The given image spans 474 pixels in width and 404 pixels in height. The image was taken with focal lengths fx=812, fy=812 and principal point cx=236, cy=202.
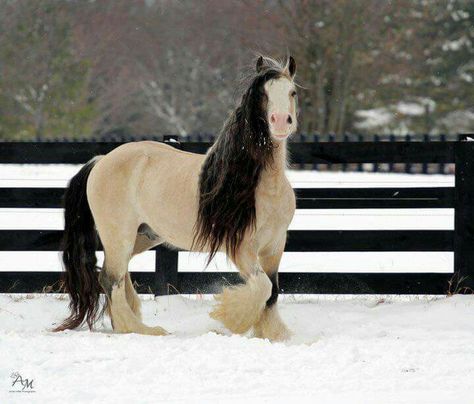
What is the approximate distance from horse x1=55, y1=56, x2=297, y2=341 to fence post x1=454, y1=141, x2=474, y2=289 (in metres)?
2.01

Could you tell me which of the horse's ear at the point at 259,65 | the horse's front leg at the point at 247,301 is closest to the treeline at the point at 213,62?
the horse's ear at the point at 259,65

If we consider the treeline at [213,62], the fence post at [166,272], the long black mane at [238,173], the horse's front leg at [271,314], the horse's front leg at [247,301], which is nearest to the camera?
the horse's front leg at [247,301]

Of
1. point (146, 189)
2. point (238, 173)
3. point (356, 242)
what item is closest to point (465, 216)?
point (356, 242)

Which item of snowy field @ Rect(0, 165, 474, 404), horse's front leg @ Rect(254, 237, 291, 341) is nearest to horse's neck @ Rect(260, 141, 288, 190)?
horse's front leg @ Rect(254, 237, 291, 341)

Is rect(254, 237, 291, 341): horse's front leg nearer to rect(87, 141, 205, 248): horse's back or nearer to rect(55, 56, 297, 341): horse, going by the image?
rect(55, 56, 297, 341): horse

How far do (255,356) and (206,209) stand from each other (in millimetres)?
1197

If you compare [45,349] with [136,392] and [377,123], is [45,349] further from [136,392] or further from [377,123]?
[377,123]

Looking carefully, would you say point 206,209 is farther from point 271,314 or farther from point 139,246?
point 139,246

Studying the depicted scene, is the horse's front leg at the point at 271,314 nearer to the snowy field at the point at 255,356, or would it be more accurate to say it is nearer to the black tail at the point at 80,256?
the snowy field at the point at 255,356

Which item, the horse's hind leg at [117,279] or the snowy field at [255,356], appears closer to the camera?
the snowy field at [255,356]

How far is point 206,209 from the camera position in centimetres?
500

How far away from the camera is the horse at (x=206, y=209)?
476 centimetres

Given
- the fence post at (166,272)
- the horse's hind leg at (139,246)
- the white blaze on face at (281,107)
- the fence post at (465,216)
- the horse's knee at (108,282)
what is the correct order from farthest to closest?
1. the fence post at (166,272)
2. the fence post at (465,216)
3. the horse's hind leg at (139,246)
4. the horse's knee at (108,282)
5. the white blaze on face at (281,107)

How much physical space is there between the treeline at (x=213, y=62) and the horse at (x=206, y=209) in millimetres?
23457
